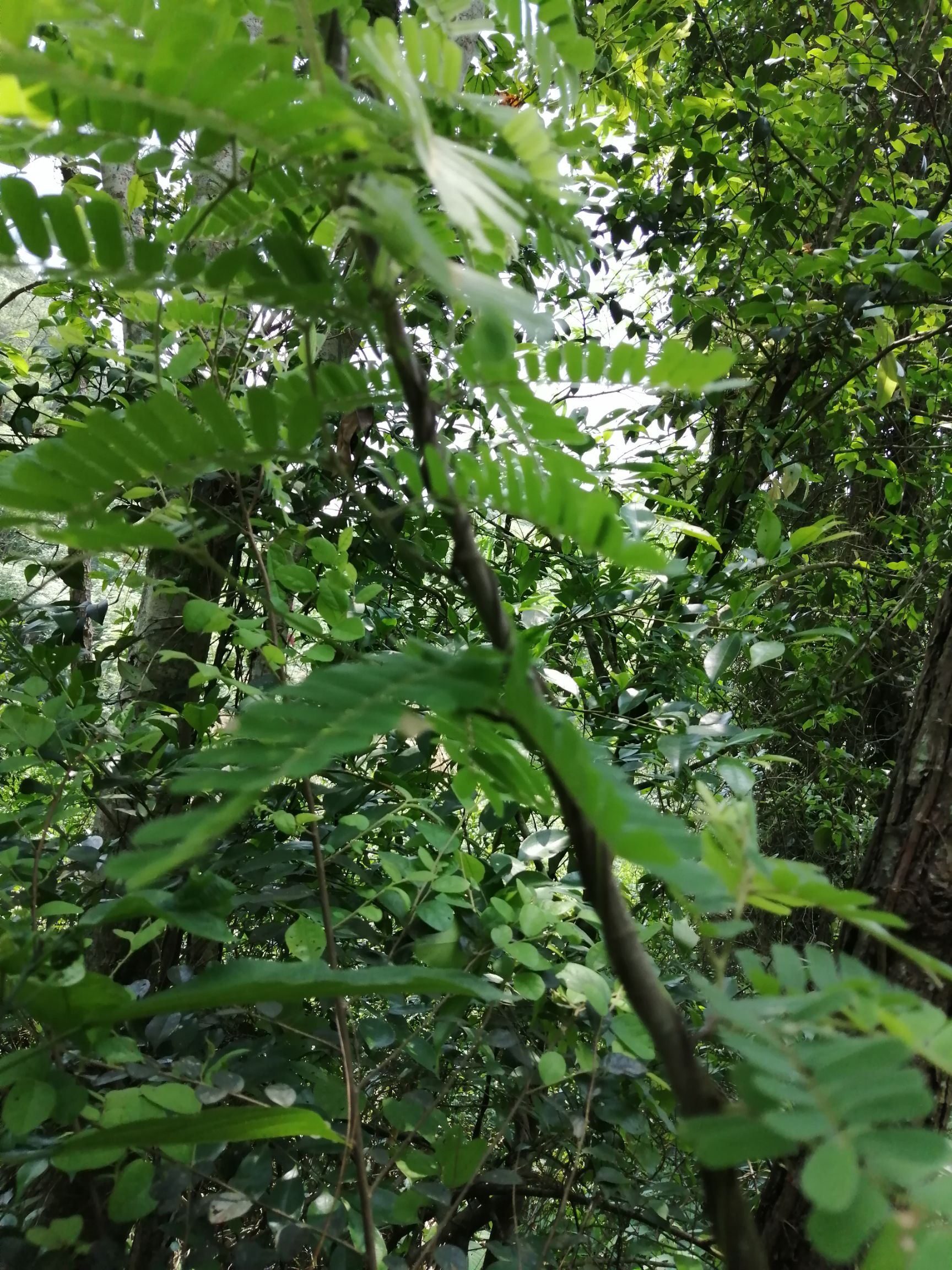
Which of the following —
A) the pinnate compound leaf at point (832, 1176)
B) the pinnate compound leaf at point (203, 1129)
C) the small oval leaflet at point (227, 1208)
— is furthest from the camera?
the small oval leaflet at point (227, 1208)

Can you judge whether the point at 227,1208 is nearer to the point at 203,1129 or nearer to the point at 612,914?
the point at 203,1129

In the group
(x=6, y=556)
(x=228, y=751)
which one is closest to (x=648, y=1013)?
(x=228, y=751)

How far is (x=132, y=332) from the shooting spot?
1324 millimetres

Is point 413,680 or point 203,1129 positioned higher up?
point 413,680

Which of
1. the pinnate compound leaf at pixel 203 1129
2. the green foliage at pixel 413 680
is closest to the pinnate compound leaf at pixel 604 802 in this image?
the green foliage at pixel 413 680

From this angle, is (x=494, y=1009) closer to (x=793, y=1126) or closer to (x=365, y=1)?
(x=793, y=1126)

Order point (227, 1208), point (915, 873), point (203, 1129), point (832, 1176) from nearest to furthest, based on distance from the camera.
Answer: point (832, 1176) → point (203, 1129) → point (227, 1208) → point (915, 873)

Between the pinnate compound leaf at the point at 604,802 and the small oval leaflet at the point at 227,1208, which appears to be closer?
the pinnate compound leaf at the point at 604,802

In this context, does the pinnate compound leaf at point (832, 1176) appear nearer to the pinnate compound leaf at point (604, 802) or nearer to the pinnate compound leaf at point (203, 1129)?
the pinnate compound leaf at point (604, 802)

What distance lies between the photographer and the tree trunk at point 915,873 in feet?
2.18

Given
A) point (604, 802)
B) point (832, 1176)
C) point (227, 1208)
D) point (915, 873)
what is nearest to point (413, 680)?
point (604, 802)

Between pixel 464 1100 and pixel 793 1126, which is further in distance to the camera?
pixel 464 1100

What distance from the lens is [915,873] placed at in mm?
722

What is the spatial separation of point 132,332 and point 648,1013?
4.49 ft
